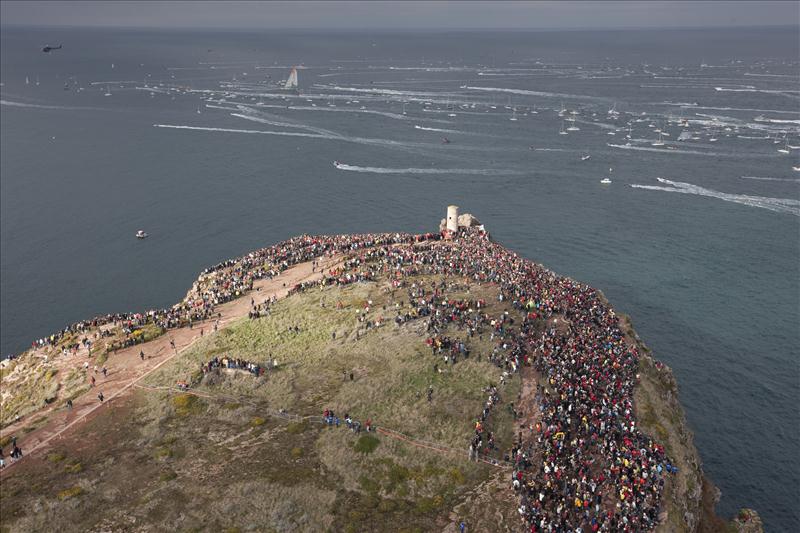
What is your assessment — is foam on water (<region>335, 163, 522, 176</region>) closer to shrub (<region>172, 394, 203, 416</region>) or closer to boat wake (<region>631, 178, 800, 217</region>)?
boat wake (<region>631, 178, 800, 217</region>)

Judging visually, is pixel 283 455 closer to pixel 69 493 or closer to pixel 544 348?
pixel 69 493

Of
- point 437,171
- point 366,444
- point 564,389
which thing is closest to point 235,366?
point 366,444

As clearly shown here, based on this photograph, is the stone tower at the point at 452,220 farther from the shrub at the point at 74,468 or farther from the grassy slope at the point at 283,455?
the shrub at the point at 74,468

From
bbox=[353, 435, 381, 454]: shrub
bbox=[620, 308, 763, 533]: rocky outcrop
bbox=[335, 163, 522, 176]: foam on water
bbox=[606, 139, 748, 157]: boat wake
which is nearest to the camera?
bbox=[620, 308, 763, 533]: rocky outcrop

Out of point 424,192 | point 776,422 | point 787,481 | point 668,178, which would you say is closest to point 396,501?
point 787,481

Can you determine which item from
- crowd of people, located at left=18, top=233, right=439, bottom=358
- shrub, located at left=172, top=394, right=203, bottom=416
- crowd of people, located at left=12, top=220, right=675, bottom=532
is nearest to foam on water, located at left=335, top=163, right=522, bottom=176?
crowd of people, located at left=18, top=233, right=439, bottom=358
